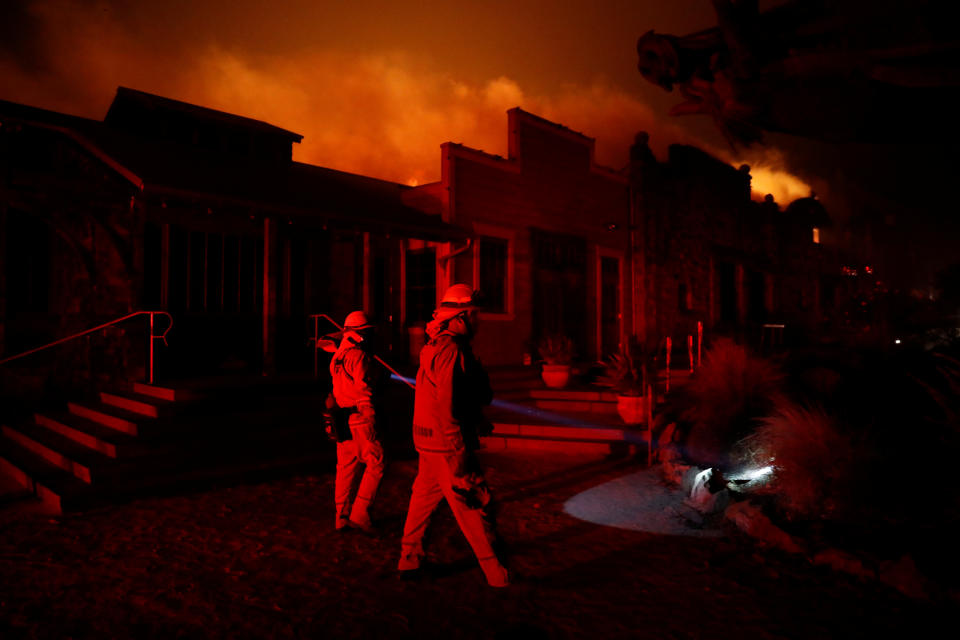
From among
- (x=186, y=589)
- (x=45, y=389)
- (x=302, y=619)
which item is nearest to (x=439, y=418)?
(x=302, y=619)

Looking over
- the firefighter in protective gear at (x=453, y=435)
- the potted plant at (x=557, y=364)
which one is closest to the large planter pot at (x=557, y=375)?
the potted plant at (x=557, y=364)

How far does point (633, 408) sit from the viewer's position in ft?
28.4

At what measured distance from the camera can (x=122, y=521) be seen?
5.48m

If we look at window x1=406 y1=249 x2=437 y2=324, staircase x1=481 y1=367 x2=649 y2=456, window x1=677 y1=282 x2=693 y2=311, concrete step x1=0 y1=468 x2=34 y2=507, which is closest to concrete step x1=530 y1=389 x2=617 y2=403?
staircase x1=481 y1=367 x2=649 y2=456

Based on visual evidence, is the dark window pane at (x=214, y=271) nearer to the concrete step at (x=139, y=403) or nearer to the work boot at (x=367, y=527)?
the concrete step at (x=139, y=403)

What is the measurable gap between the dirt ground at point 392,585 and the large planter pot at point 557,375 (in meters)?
5.52

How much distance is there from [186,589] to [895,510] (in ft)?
16.4

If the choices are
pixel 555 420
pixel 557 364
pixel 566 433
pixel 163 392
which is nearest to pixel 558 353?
pixel 557 364

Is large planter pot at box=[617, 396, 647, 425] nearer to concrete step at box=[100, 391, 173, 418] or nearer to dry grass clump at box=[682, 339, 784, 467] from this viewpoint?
dry grass clump at box=[682, 339, 784, 467]

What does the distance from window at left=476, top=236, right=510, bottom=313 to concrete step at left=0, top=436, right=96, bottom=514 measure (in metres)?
7.69

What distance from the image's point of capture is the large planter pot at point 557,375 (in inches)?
Answer: 434

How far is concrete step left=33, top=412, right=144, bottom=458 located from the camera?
21.9 feet

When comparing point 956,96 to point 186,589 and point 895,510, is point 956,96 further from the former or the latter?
point 186,589

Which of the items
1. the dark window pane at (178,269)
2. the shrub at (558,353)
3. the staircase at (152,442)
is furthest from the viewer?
the shrub at (558,353)
